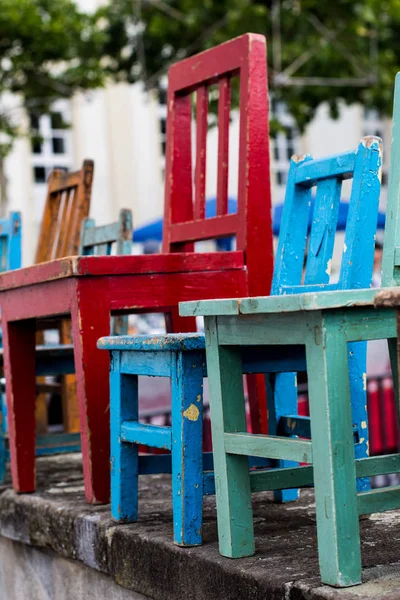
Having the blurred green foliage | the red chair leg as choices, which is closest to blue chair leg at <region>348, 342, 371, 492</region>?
the red chair leg

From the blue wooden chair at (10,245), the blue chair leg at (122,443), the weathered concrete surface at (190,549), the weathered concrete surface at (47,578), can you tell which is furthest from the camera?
the blue wooden chair at (10,245)

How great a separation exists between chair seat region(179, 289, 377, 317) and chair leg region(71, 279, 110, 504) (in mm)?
932

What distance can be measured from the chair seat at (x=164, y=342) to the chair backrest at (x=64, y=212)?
5.86ft

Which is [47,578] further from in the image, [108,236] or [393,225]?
[393,225]

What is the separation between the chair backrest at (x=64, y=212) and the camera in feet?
15.1

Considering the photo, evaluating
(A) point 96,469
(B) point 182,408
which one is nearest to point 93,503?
(A) point 96,469

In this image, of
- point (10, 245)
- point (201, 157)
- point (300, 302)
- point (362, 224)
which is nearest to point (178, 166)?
point (201, 157)

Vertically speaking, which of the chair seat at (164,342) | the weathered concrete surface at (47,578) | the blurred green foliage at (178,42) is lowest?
the weathered concrete surface at (47,578)

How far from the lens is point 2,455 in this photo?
4.34 metres

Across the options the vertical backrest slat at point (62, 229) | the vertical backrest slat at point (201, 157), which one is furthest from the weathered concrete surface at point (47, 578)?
the vertical backrest slat at point (62, 229)

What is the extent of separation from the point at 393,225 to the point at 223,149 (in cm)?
142

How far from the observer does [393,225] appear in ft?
7.43

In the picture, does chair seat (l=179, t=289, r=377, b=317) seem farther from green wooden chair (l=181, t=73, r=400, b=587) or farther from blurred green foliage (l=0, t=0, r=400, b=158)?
blurred green foliage (l=0, t=0, r=400, b=158)

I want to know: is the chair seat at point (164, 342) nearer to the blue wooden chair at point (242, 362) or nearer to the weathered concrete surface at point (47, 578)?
the blue wooden chair at point (242, 362)
